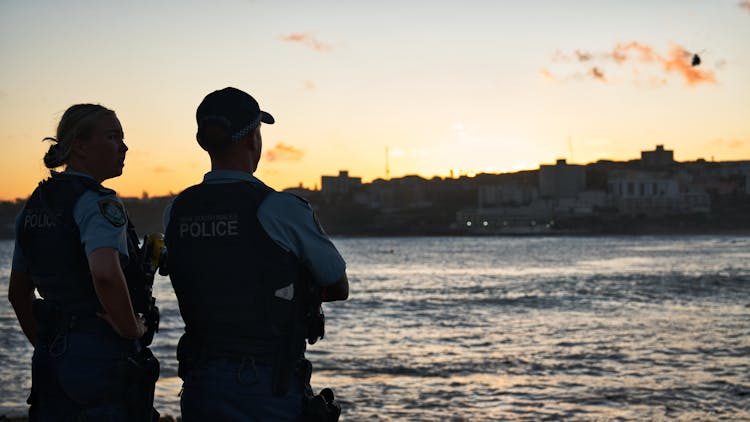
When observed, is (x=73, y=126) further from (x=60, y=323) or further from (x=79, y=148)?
(x=60, y=323)

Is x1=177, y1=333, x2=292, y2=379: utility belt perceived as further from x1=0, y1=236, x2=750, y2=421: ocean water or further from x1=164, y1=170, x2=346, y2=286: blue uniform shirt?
x1=0, y1=236, x2=750, y2=421: ocean water

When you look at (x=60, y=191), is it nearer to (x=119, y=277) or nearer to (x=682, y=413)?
(x=119, y=277)

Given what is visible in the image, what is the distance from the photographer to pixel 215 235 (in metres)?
3.24

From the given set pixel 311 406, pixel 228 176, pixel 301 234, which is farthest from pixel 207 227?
pixel 311 406

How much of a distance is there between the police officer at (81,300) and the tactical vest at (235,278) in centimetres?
25

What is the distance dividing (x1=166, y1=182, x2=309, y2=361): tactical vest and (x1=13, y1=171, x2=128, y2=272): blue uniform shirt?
197mm

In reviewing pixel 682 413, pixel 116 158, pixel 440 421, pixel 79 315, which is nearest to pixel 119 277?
pixel 79 315

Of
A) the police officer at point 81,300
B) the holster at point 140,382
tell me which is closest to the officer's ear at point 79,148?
the police officer at point 81,300

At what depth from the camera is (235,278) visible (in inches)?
126

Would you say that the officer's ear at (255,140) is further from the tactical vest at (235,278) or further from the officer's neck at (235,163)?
the tactical vest at (235,278)

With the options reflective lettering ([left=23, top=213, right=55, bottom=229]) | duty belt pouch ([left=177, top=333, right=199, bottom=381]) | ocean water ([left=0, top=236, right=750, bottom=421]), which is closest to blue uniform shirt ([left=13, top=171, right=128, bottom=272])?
reflective lettering ([left=23, top=213, right=55, bottom=229])

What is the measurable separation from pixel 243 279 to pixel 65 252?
746 millimetres

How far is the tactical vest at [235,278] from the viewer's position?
3158mm

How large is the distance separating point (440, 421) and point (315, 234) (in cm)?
961
